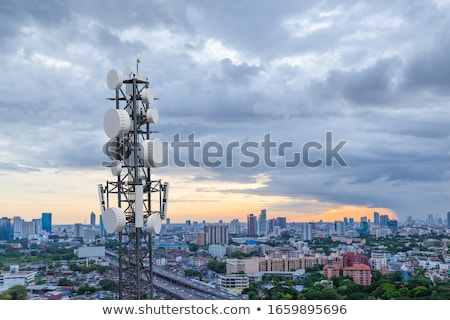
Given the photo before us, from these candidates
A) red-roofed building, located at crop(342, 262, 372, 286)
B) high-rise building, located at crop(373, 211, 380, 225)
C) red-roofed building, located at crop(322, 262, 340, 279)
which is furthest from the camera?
high-rise building, located at crop(373, 211, 380, 225)

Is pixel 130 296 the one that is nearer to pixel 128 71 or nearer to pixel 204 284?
pixel 128 71

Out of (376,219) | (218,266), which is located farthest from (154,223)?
(376,219)

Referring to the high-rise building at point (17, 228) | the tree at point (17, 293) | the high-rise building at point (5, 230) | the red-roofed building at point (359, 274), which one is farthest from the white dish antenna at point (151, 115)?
the high-rise building at point (17, 228)

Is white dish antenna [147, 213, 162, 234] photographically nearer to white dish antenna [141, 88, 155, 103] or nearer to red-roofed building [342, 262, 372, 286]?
white dish antenna [141, 88, 155, 103]

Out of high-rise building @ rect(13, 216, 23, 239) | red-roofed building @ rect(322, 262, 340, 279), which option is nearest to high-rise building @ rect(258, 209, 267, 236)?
red-roofed building @ rect(322, 262, 340, 279)

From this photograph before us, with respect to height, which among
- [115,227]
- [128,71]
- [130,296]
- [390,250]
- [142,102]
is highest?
[128,71]

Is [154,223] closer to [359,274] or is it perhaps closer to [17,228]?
[359,274]
